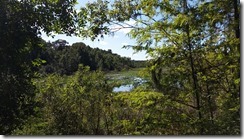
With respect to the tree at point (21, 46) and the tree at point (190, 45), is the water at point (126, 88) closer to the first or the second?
the tree at point (190, 45)

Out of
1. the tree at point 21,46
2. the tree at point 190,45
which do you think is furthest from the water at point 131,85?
the tree at point 21,46

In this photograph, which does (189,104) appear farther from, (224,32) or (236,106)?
(224,32)

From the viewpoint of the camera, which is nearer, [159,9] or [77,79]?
[159,9]

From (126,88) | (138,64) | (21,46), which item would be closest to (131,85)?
(126,88)

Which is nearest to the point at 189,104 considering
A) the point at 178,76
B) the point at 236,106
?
the point at 178,76

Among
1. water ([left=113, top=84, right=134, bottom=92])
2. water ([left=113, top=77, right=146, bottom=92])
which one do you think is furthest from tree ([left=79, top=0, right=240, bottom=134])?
water ([left=113, top=84, right=134, bottom=92])

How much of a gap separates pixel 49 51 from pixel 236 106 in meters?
1.63

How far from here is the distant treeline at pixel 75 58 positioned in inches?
111

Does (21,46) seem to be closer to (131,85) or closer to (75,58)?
(75,58)

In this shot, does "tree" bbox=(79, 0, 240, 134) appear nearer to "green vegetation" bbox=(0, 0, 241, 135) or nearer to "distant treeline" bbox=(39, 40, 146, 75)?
"green vegetation" bbox=(0, 0, 241, 135)

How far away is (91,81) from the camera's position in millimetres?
3551

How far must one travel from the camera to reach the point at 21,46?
254 cm

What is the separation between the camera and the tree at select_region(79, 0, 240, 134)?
2.67 meters

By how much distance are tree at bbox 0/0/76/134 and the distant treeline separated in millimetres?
120
